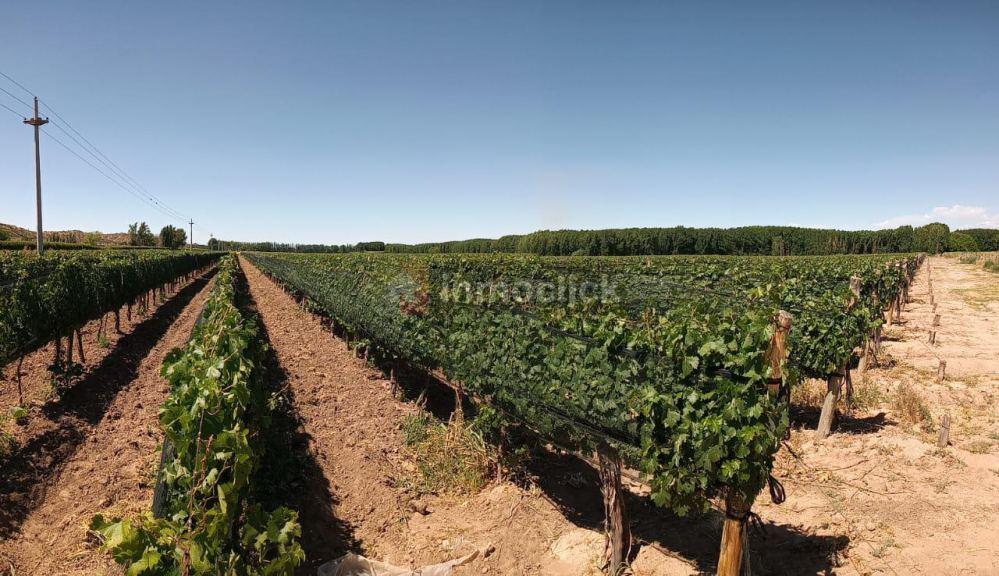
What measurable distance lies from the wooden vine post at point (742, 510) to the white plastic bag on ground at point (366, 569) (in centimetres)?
236

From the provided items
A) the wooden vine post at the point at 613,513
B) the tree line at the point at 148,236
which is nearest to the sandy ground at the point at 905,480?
the wooden vine post at the point at 613,513

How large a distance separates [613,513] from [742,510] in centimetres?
111

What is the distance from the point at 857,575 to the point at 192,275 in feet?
161

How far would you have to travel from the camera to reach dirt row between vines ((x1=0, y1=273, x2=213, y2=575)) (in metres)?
4.67

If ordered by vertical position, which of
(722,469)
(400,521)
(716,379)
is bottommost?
(400,521)

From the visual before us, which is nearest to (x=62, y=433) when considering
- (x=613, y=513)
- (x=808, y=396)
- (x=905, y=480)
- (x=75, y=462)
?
(x=75, y=462)

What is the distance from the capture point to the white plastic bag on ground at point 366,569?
4230 mm

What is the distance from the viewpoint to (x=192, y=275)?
140 feet

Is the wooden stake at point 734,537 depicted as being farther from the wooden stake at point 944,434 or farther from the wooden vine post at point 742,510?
the wooden stake at point 944,434

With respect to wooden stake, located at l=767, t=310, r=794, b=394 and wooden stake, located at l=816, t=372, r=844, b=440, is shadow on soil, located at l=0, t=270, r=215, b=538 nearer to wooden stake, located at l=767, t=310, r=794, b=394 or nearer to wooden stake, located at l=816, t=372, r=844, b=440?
wooden stake, located at l=767, t=310, r=794, b=394

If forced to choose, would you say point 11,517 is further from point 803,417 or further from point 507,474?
point 803,417

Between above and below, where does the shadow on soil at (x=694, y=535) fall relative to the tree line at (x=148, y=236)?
below

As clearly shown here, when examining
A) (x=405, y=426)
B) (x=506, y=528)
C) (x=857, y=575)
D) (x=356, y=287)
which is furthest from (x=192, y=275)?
(x=857, y=575)

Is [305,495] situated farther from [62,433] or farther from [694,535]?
[62,433]
